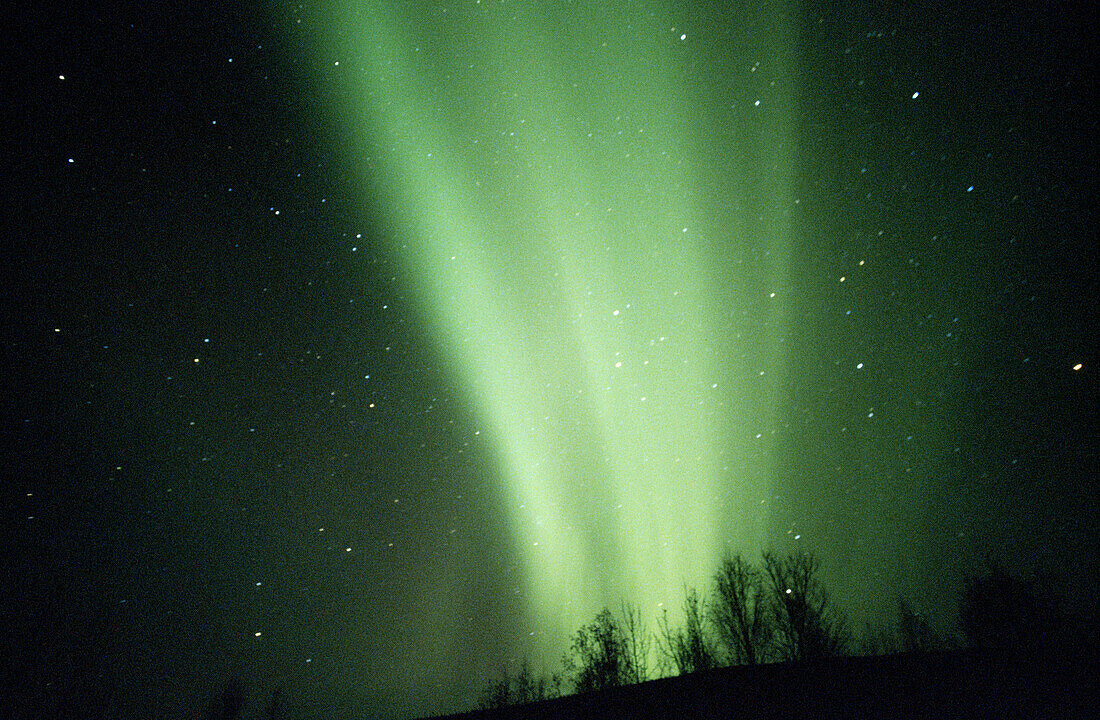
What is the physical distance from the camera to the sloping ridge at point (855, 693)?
7410 millimetres

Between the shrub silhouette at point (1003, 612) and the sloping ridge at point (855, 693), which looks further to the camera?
the shrub silhouette at point (1003, 612)

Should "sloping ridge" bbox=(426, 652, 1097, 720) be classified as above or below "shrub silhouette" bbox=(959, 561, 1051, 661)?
below

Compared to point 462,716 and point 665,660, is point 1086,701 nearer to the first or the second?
point 462,716

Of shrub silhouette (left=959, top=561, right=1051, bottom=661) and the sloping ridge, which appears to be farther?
shrub silhouette (left=959, top=561, right=1051, bottom=661)

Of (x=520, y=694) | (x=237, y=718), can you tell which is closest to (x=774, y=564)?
(x=520, y=694)

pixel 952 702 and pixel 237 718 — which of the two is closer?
pixel 952 702

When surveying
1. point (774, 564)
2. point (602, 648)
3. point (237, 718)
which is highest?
point (774, 564)

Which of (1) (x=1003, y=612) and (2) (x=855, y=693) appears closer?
(2) (x=855, y=693)

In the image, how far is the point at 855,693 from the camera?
27.7 feet

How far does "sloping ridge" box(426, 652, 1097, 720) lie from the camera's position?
7410 mm

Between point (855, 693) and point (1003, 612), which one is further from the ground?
point (1003, 612)

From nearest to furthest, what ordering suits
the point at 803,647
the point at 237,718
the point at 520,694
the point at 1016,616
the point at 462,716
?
the point at 462,716 < the point at 803,647 < the point at 1016,616 < the point at 520,694 < the point at 237,718

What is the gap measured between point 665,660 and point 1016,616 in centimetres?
1855

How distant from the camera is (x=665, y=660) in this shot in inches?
1110
